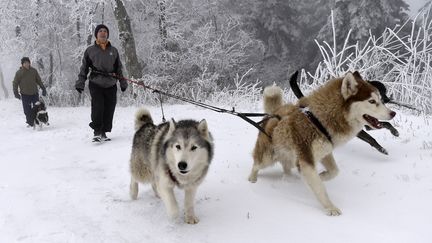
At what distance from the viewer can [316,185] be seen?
387 centimetres

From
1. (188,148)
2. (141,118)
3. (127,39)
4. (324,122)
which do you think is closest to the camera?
(188,148)

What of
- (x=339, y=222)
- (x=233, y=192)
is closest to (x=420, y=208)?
(x=339, y=222)

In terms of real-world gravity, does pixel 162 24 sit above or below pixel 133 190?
above

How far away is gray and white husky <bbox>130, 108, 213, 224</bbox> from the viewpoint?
345 cm

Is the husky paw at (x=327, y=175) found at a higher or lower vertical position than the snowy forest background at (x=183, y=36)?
lower

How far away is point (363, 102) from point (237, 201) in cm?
163

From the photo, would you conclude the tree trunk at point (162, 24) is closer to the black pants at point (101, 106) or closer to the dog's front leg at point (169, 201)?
the black pants at point (101, 106)

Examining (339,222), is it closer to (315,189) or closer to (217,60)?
(315,189)

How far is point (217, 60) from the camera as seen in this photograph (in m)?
18.6

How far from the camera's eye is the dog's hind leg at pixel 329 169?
433 cm

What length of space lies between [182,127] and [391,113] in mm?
1947

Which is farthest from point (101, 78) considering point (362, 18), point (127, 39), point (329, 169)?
point (362, 18)

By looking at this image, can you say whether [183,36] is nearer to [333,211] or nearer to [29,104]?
[29,104]

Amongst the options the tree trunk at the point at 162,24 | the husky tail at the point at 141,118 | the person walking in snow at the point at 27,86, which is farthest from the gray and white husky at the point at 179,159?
the tree trunk at the point at 162,24
